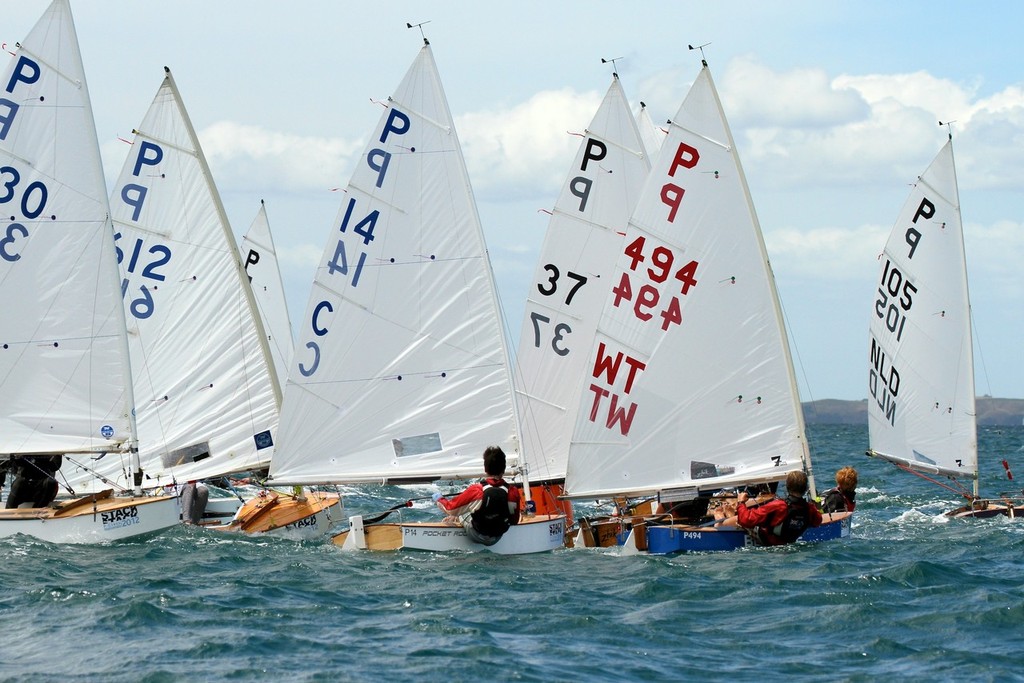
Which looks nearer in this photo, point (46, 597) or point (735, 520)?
point (46, 597)

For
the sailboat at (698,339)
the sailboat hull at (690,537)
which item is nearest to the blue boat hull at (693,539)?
the sailboat hull at (690,537)

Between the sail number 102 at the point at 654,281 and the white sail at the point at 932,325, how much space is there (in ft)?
23.6

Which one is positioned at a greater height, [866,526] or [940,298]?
[940,298]

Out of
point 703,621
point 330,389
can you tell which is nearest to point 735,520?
point 703,621

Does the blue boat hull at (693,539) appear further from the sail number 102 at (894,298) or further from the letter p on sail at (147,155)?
the letter p on sail at (147,155)

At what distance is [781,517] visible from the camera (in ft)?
60.5

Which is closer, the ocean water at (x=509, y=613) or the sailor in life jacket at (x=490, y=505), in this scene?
the ocean water at (x=509, y=613)

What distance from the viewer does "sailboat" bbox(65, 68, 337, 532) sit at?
80.9 ft

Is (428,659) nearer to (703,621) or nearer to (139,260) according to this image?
(703,621)

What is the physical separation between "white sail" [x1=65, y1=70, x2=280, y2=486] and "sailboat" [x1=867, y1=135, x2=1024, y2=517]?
1054 cm

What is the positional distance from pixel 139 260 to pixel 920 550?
13.3 m

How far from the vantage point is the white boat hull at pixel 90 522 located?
20.4 m

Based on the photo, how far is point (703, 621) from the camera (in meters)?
14.6

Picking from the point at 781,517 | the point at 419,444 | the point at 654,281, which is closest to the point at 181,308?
the point at 419,444
